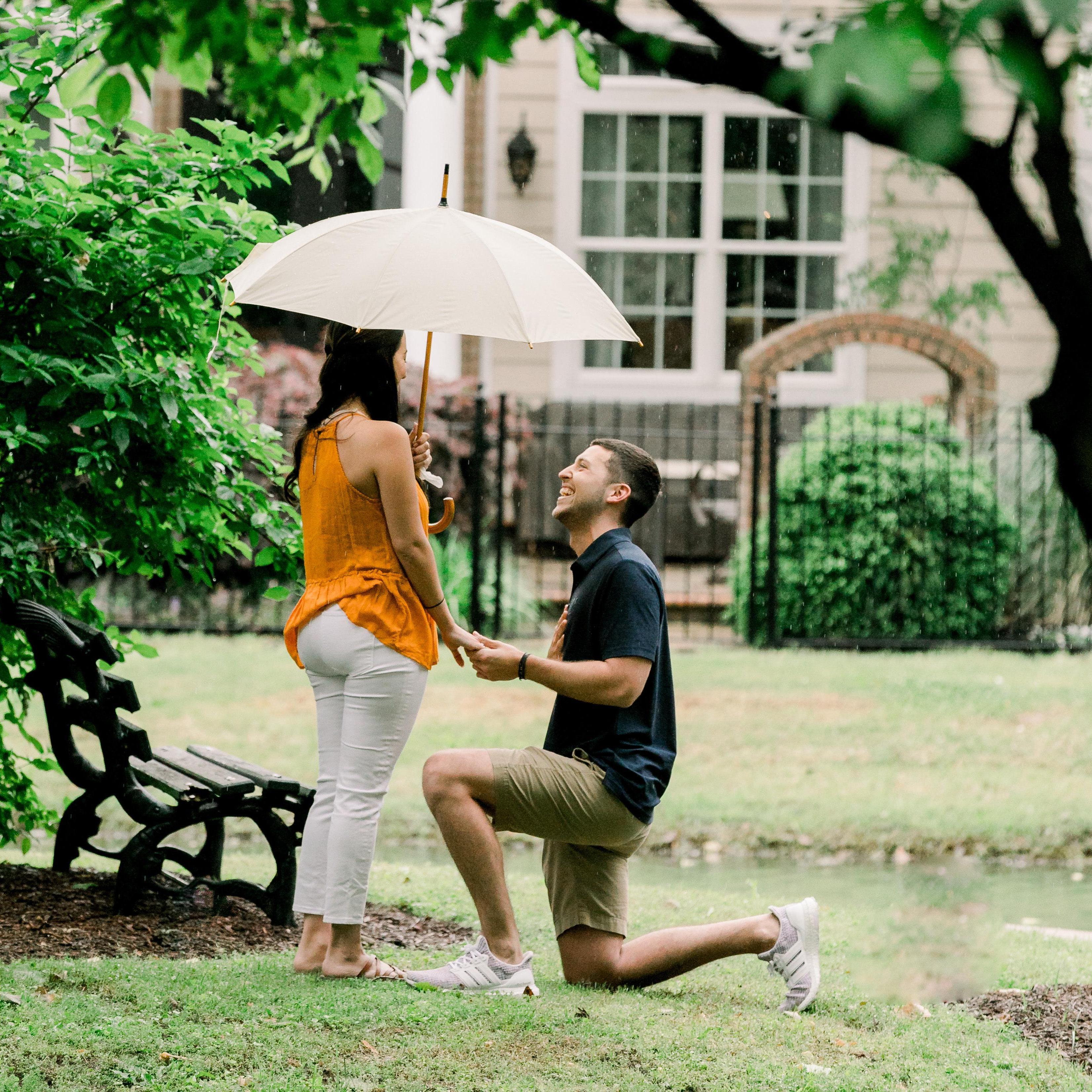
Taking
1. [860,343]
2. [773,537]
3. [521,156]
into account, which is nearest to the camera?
[773,537]

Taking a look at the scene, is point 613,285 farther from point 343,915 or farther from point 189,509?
point 343,915

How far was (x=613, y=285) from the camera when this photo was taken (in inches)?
590

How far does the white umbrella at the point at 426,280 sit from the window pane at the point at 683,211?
10.9 m

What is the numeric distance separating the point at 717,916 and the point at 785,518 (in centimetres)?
673

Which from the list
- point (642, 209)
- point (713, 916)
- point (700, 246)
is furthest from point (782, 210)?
point (713, 916)

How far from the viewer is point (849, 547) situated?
11.7 meters

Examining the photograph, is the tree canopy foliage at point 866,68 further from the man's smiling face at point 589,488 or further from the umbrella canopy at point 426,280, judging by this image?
the man's smiling face at point 589,488

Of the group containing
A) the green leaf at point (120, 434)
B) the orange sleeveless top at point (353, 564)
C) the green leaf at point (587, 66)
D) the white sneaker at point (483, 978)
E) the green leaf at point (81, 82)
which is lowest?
the white sneaker at point (483, 978)

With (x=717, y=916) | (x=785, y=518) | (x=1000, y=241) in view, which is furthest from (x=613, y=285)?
Result: (x=1000, y=241)

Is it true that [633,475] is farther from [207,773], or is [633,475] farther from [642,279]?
[642,279]

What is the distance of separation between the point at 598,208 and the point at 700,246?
1156 mm

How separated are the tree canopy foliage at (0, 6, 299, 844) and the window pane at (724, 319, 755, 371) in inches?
407

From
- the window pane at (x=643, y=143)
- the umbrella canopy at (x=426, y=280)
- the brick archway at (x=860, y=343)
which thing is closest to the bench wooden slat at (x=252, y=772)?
the umbrella canopy at (x=426, y=280)

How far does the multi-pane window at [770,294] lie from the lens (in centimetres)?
1491
